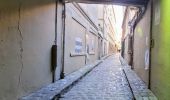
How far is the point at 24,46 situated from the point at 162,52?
110 inches

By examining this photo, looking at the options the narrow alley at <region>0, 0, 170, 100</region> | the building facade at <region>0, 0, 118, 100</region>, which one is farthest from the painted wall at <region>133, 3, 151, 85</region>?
the building facade at <region>0, 0, 118, 100</region>

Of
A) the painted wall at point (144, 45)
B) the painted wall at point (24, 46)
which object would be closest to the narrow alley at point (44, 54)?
the painted wall at point (24, 46)

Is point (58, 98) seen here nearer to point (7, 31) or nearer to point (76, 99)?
point (76, 99)

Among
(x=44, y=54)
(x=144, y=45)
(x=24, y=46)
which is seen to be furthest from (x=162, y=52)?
(x=144, y=45)

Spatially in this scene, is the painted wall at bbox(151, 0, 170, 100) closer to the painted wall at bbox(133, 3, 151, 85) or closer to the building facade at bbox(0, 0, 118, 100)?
the painted wall at bbox(133, 3, 151, 85)

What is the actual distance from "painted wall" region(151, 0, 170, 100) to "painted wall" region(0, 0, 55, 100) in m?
2.78

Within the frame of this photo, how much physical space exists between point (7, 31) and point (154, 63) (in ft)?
11.7

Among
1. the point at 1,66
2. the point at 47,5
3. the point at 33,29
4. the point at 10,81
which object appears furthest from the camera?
the point at 47,5

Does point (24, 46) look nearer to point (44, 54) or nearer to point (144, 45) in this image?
point (44, 54)

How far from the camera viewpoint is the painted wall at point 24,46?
4.96 m

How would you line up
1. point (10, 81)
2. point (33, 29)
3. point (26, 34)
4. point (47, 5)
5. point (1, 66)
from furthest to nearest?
point (47, 5) < point (33, 29) < point (26, 34) < point (10, 81) < point (1, 66)

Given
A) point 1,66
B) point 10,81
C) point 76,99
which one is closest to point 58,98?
point 76,99

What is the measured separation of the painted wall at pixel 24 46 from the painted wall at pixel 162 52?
2.78 metres

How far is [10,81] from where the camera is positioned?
5.22m
